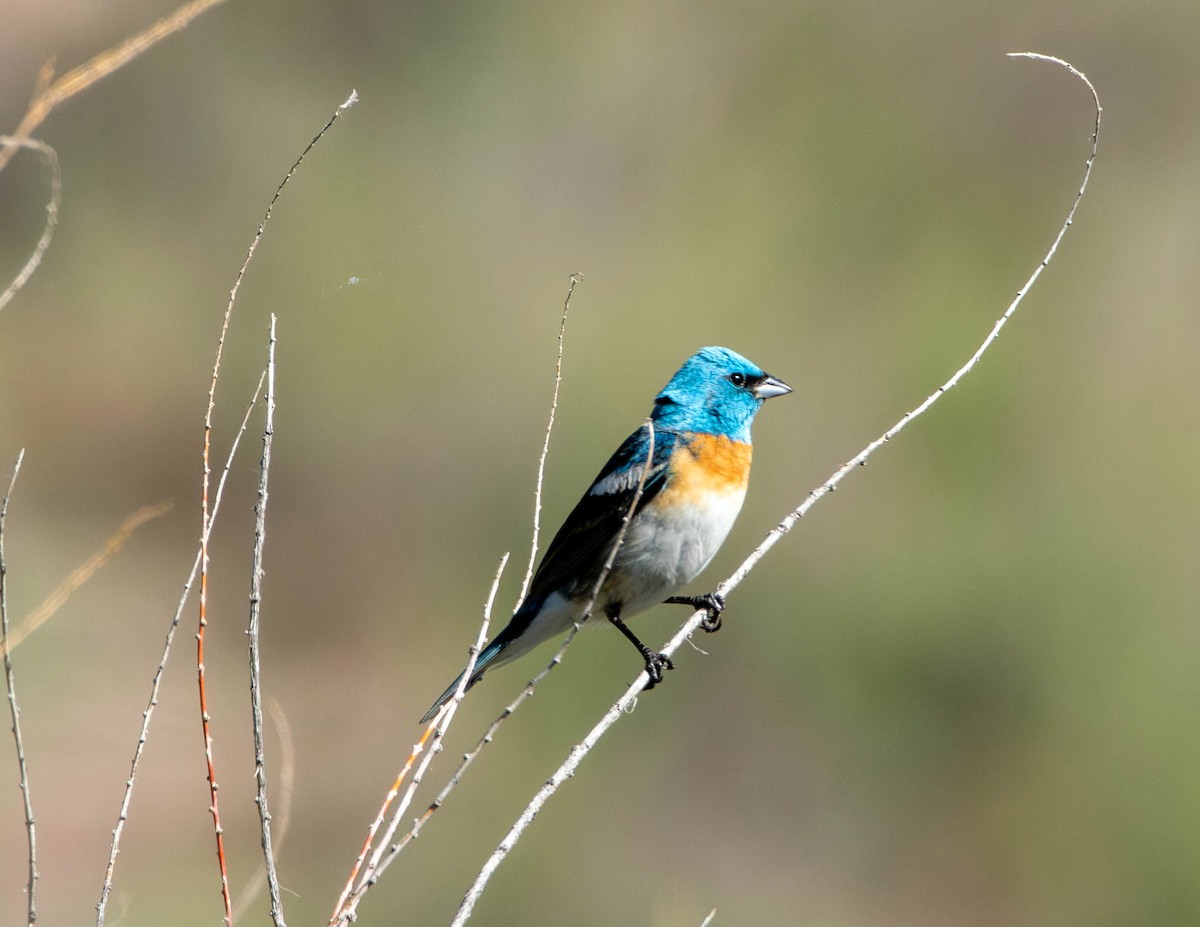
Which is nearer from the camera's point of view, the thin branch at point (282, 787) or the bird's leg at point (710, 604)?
the thin branch at point (282, 787)

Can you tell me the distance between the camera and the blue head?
4516 mm

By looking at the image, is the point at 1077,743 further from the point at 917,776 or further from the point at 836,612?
the point at 836,612

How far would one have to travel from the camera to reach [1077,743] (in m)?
8.77

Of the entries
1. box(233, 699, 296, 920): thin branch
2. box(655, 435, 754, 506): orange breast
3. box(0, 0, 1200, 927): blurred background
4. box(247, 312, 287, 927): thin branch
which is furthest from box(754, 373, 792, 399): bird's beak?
box(0, 0, 1200, 927): blurred background

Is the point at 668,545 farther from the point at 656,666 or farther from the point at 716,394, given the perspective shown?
the point at 716,394

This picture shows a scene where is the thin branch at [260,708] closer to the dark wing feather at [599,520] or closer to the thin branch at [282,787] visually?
the thin branch at [282,787]

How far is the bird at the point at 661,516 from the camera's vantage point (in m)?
4.21

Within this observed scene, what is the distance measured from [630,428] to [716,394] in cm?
455

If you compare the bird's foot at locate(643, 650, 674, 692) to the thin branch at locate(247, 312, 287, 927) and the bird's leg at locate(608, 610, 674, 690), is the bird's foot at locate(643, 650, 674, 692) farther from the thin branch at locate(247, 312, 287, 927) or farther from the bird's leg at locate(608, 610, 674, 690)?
the thin branch at locate(247, 312, 287, 927)

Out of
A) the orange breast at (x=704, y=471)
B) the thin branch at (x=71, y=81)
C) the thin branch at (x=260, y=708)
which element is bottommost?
the thin branch at (x=260, y=708)

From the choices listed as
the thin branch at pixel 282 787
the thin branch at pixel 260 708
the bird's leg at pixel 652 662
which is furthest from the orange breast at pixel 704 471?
the thin branch at pixel 260 708

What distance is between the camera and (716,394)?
4574 millimetres

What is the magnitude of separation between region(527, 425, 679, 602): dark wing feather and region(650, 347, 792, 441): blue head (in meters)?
0.11

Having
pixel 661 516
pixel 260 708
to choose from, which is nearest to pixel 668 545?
pixel 661 516
